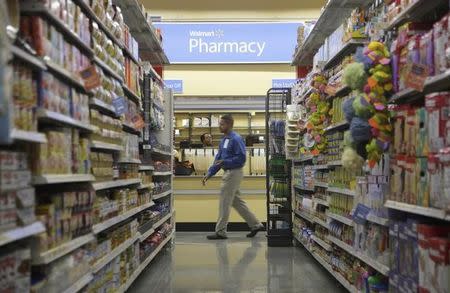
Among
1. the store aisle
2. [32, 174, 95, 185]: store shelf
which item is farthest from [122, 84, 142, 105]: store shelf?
the store aisle

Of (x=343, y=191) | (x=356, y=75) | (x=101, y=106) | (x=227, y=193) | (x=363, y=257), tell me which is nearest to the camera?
(x=356, y=75)

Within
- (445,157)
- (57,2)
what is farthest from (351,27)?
(57,2)

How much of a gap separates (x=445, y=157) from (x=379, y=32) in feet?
5.35

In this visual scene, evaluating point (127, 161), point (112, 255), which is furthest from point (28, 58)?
point (127, 161)

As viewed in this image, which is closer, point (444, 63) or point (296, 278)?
point (444, 63)

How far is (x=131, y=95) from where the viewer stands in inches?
206

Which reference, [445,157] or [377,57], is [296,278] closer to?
[377,57]

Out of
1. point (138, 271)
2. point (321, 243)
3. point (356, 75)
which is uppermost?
point (356, 75)

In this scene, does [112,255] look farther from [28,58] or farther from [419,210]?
[419,210]

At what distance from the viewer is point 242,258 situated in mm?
6863

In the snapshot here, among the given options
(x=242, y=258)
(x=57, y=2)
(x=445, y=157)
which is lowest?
(x=242, y=258)

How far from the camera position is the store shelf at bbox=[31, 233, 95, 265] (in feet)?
8.56

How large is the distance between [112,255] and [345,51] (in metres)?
2.78

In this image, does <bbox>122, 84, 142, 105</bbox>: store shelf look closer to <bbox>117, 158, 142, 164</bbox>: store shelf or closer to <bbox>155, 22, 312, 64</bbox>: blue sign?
<bbox>117, 158, 142, 164</bbox>: store shelf
